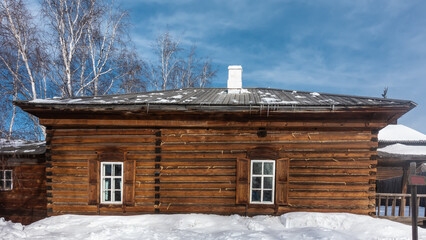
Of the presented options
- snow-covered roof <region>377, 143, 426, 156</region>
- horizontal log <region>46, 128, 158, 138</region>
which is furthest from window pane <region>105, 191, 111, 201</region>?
snow-covered roof <region>377, 143, 426, 156</region>

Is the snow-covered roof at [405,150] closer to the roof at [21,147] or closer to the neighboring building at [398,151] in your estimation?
the neighboring building at [398,151]

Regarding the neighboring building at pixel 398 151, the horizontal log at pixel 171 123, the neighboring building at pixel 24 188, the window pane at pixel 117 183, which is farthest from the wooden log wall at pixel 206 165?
the neighboring building at pixel 398 151

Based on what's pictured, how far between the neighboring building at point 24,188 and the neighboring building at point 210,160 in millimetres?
2015

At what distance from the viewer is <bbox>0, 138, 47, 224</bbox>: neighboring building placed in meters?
8.09

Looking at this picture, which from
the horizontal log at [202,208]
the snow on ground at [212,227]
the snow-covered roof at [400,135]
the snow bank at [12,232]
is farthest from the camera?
the snow-covered roof at [400,135]

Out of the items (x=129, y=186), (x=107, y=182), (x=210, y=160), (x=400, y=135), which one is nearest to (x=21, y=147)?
(x=107, y=182)

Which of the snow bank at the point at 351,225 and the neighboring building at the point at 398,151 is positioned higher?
the neighboring building at the point at 398,151

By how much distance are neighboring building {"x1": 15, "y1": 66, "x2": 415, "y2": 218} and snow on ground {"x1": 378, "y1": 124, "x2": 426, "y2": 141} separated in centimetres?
866

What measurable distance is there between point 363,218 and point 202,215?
4.81 meters

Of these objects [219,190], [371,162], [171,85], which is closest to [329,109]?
[371,162]

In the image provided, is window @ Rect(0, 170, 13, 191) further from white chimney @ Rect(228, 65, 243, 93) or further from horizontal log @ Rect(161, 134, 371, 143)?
white chimney @ Rect(228, 65, 243, 93)

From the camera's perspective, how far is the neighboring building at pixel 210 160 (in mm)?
6504

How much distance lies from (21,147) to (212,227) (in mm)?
8684

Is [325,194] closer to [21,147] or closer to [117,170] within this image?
[117,170]
